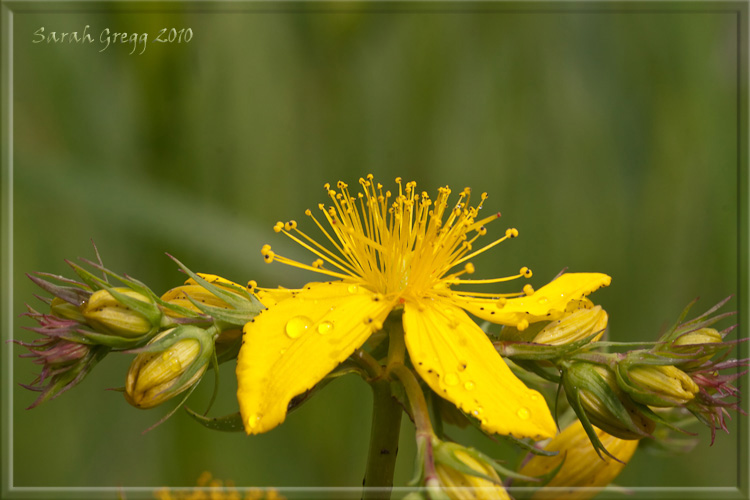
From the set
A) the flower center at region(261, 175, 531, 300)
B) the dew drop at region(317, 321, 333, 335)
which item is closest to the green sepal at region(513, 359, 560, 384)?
the flower center at region(261, 175, 531, 300)

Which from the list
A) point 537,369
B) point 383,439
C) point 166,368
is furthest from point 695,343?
point 166,368

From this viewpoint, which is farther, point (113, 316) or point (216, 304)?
point (216, 304)

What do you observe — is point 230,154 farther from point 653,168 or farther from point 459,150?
point 653,168

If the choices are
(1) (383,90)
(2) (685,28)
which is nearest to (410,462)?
(1) (383,90)

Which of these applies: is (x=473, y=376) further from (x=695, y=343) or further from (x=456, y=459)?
(x=695, y=343)

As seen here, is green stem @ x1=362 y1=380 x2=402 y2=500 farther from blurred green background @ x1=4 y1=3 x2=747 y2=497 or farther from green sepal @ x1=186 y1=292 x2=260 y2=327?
blurred green background @ x1=4 y1=3 x2=747 y2=497
